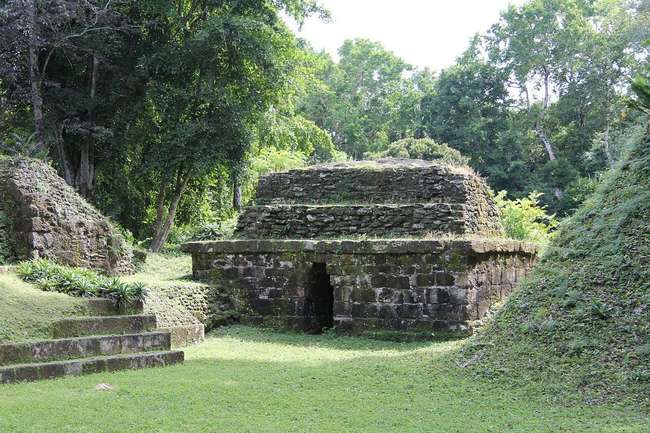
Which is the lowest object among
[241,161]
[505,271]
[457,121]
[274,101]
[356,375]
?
[356,375]

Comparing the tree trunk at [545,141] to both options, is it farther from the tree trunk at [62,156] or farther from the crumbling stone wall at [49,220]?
the crumbling stone wall at [49,220]

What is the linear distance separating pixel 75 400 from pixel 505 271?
29.4 ft

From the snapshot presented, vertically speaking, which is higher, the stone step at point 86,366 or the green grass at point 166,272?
the green grass at point 166,272

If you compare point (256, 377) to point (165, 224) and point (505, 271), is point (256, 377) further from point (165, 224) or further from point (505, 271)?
point (165, 224)

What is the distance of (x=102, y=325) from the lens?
28.3ft

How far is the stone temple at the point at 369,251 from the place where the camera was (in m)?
11.7

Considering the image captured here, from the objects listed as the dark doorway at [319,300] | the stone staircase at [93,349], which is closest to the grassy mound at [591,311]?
the stone staircase at [93,349]

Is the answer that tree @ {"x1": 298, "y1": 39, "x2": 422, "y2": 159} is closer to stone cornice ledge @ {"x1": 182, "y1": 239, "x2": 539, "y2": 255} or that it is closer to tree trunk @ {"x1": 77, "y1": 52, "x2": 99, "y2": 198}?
tree trunk @ {"x1": 77, "y1": 52, "x2": 99, "y2": 198}

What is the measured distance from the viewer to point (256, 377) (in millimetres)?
7957

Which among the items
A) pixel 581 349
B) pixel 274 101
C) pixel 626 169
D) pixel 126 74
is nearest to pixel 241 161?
pixel 274 101

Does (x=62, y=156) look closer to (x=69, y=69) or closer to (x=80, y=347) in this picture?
(x=69, y=69)

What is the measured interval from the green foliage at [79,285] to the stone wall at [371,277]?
360 centimetres

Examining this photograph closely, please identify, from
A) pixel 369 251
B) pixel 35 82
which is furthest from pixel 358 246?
pixel 35 82

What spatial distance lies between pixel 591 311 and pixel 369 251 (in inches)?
184
